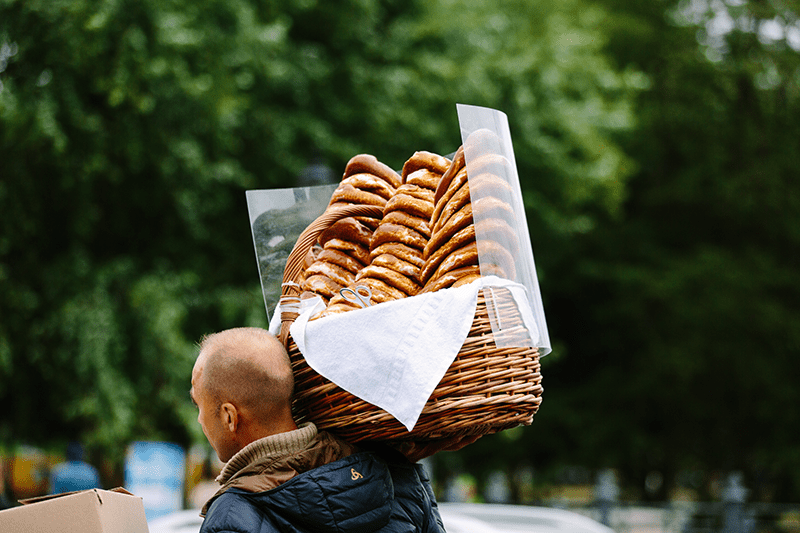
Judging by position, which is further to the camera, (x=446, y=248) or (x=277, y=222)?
(x=277, y=222)

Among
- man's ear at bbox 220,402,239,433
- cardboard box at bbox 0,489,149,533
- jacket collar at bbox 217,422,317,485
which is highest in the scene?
man's ear at bbox 220,402,239,433

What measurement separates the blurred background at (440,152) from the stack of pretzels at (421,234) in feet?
13.7

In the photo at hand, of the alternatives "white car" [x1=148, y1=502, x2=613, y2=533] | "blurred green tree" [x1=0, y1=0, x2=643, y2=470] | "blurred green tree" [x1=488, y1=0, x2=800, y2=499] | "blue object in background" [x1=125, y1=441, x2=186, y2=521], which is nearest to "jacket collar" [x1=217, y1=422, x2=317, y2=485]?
"white car" [x1=148, y1=502, x2=613, y2=533]

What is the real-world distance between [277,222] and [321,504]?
3.54 feet

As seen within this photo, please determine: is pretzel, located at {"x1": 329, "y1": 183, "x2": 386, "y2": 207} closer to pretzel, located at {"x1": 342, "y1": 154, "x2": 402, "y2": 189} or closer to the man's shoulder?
pretzel, located at {"x1": 342, "y1": 154, "x2": 402, "y2": 189}

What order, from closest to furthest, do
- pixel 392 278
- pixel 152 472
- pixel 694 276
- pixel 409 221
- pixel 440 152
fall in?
pixel 392 278 → pixel 409 221 → pixel 152 472 → pixel 440 152 → pixel 694 276

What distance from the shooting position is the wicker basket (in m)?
1.80

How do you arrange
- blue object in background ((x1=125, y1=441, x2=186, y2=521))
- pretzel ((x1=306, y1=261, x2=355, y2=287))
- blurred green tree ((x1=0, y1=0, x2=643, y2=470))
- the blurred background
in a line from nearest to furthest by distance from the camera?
pretzel ((x1=306, y1=261, x2=355, y2=287)) → blurred green tree ((x1=0, y1=0, x2=643, y2=470)) → the blurred background → blue object in background ((x1=125, y1=441, x2=186, y2=521))

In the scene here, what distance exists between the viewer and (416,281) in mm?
2088

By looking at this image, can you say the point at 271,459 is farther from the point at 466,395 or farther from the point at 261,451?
the point at 466,395

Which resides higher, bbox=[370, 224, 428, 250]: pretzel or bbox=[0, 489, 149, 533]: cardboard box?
bbox=[370, 224, 428, 250]: pretzel

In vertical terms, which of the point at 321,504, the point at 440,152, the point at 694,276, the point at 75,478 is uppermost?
the point at 440,152

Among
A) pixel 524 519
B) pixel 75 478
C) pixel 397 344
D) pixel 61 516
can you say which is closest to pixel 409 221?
pixel 397 344

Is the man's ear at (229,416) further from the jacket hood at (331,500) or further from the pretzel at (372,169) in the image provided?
the pretzel at (372,169)
